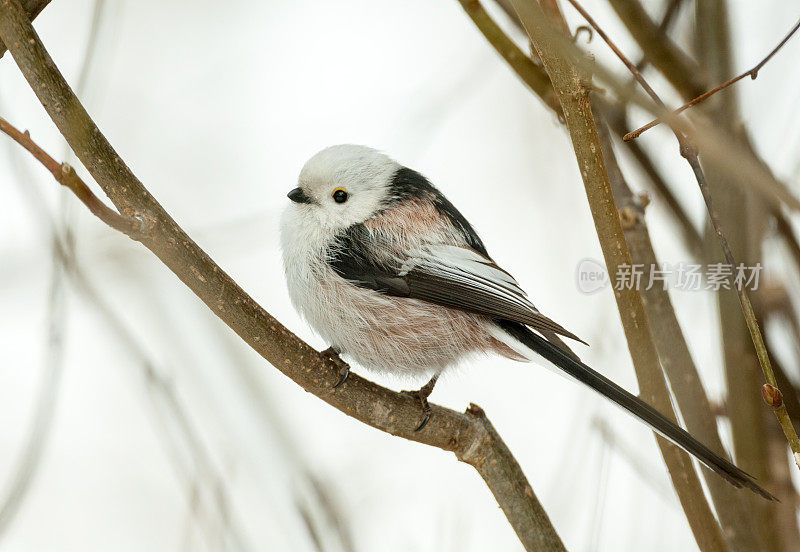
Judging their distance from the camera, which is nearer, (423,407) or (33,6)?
(33,6)

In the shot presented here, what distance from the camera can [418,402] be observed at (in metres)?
1.74

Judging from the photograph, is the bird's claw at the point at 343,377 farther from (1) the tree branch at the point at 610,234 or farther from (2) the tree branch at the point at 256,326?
(1) the tree branch at the point at 610,234

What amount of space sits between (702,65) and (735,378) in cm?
77

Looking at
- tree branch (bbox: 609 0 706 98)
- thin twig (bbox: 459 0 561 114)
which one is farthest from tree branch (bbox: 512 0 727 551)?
tree branch (bbox: 609 0 706 98)

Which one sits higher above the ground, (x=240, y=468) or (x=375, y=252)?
(x=375, y=252)

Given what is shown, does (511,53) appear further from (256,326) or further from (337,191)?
(256,326)

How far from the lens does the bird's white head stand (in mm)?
1967

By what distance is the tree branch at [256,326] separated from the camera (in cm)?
117

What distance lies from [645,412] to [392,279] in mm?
678

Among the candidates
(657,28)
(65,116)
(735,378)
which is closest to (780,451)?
(735,378)

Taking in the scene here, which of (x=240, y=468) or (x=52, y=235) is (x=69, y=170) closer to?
(x=52, y=235)

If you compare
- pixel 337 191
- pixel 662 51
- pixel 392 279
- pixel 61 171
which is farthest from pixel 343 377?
pixel 662 51

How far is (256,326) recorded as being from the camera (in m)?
1.36

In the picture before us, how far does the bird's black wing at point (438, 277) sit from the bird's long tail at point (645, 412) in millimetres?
71
